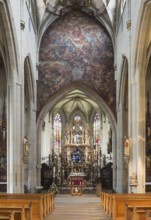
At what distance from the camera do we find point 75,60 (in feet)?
101

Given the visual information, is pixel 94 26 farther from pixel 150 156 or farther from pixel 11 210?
pixel 11 210

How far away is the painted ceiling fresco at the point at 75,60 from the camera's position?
30516 mm

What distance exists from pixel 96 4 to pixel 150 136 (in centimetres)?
1089

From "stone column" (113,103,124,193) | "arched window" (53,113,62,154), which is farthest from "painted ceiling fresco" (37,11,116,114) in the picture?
"arched window" (53,113,62,154)

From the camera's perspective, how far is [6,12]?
60.7 feet

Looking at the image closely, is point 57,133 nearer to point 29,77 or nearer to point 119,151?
point 119,151

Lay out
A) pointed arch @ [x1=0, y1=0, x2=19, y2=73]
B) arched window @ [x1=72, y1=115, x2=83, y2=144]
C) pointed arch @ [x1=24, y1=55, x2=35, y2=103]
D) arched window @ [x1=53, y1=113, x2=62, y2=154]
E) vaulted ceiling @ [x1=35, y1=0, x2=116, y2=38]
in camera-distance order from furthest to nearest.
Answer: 1. arched window @ [x1=72, y1=115, x2=83, y2=144]
2. arched window @ [x1=53, y1=113, x2=62, y2=154]
3. vaulted ceiling @ [x1=35, y1=0, x2=116, y2=38]
4. pointed arch @ [x1=24, y1=55, x2=35, y2=103]
5. pointed arch @ [x1=0, y1=0, x2=19, y2=73]

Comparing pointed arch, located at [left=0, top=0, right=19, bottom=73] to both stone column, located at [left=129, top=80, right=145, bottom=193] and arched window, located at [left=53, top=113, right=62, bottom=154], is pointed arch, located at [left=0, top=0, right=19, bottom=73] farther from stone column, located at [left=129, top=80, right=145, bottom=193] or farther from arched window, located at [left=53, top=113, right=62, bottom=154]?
arched window, located at [left=53, top=113, right=62, bottom=154]

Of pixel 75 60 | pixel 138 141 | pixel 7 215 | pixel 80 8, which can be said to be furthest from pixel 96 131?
pixel 7 215

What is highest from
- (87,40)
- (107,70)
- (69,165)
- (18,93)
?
(87,40)

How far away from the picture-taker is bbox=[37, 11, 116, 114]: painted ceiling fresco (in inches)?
1201

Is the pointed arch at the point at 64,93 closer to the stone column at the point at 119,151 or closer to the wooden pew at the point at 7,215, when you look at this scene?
the stone column at the point at 119,151

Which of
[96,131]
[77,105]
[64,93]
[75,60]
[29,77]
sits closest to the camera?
[29,77]

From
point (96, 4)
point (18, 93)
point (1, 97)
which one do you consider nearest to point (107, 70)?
point (96, 4)
